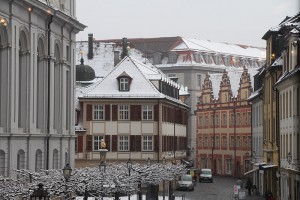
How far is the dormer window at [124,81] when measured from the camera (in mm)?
81938

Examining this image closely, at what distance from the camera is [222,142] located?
11706 centimetres

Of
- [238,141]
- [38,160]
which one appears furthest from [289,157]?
[238,141]

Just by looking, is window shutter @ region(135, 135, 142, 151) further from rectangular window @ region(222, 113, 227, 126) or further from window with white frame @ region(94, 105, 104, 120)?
rectangular window @ region(222, 113, 227, 126)

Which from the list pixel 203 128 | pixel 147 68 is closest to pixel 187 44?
pixel 203 128

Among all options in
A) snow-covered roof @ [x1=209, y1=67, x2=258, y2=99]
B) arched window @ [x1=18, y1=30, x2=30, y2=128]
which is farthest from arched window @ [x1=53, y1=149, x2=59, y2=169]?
snow-covered roof @ [x1=209, y1=67, x2=258, y2=99]

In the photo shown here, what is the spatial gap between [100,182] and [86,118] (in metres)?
38.3

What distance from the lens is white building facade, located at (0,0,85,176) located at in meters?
47.4

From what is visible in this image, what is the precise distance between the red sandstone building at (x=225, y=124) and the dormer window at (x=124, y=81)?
26.8 m

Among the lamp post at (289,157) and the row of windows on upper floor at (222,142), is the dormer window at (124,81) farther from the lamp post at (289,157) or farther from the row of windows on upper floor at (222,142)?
the lamp post at (289,157)

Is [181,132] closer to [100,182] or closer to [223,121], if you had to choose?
[223,121]

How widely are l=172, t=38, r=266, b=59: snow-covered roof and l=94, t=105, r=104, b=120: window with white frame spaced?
6267 cm

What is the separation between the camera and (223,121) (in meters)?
117

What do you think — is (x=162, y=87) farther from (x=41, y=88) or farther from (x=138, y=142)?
(x=41, y=88)

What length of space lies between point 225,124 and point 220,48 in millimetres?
40419
